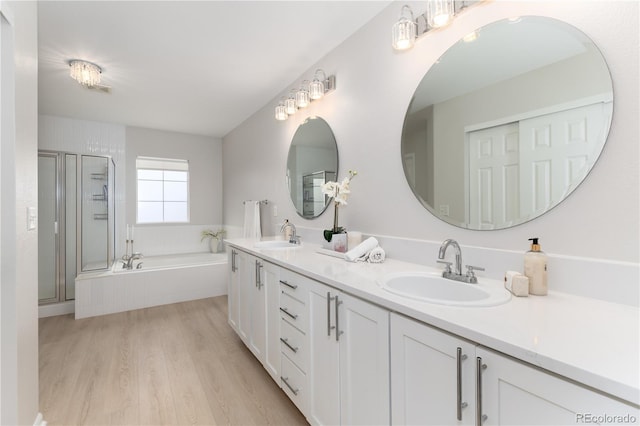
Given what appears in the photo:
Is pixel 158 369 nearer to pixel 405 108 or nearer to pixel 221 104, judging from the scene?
pixel 405 108

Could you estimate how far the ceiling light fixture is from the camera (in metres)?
2.48

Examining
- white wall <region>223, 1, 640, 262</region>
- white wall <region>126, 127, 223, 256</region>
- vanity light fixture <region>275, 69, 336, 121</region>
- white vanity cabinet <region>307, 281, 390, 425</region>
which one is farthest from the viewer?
white wall <region>126, 127, 223, 256</region>

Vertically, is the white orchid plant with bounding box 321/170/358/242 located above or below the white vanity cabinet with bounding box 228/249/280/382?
above

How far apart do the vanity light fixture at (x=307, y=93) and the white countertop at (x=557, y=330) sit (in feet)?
5.74

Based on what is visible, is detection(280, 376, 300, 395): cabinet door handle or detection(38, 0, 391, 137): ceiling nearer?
detection(280, 376, 300, 395): cabinet door handle

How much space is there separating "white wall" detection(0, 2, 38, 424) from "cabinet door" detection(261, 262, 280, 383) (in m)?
1.18

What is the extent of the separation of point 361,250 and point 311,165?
114cm

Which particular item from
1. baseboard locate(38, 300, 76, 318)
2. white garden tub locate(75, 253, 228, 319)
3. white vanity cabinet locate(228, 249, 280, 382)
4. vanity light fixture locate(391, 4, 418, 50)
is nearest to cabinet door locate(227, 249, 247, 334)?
white vanity cabinet locate(228, 249, 280, 382)

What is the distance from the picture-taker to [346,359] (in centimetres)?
124

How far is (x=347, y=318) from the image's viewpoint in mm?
1236

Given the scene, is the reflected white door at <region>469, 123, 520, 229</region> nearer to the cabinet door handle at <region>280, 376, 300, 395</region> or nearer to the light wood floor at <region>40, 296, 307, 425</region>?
the cabinet door handle at <region>280, 376, 300, 395</region>

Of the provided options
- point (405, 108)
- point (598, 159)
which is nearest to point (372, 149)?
point (405, 108)

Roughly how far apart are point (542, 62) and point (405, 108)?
0.68m
